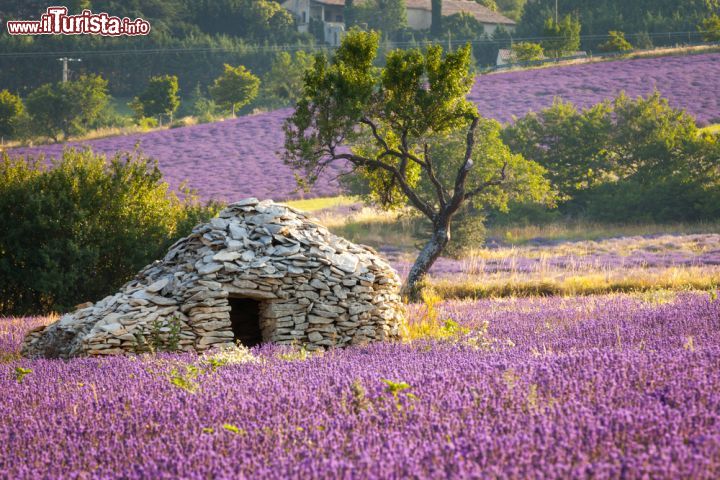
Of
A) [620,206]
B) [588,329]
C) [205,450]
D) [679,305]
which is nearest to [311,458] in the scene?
[205,450]

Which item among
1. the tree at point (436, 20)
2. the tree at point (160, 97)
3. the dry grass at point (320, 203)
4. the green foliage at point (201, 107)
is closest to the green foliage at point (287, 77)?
the green foliage at point (201, 107)

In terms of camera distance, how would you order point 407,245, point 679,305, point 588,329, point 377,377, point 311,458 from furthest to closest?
A: point 407,245
point 679,305
point 588,329
point 377,377
point 311,458

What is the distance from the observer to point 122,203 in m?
16.2

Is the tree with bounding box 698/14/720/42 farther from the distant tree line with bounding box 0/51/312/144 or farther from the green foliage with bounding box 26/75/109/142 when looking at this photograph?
the green foliage with bounding box 26/75/109/142

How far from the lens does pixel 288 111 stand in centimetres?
5041

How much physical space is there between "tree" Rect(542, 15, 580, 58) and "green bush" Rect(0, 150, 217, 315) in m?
47.0

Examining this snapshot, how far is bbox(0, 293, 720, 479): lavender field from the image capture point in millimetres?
3410

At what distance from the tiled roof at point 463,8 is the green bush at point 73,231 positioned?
67.8 meters

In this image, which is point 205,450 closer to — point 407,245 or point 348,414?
point 348,414

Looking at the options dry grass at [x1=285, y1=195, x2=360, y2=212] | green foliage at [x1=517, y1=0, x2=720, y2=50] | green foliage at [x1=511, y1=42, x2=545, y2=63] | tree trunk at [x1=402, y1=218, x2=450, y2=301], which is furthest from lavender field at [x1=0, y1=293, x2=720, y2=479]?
green foliage at [x1=517, y1=0, x2=720, y2=50]

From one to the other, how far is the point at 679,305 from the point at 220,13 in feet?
241

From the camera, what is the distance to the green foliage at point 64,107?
47.6 m

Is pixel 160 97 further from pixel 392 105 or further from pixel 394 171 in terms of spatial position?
pixel 392 105

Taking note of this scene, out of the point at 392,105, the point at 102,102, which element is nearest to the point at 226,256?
the point at 392,105
